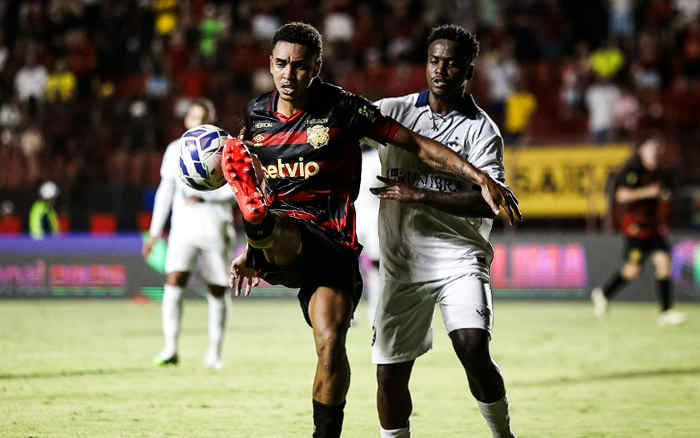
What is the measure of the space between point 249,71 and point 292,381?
1320 cm

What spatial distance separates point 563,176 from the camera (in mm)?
18297

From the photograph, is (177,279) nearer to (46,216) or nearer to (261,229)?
(261,229)

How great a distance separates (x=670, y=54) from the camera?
20719 mm

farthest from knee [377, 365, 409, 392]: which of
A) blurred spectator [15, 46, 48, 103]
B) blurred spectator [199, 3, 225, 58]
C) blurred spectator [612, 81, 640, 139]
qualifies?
blurred spectator [15, 46, 48, 103]

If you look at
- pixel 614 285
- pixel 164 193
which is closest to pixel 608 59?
pixel 614 285

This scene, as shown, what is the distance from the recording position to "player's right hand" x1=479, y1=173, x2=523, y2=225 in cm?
550

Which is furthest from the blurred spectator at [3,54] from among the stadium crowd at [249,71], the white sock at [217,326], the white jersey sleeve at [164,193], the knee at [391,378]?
the knee at [391,378]

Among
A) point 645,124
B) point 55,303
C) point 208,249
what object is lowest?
point 55,303

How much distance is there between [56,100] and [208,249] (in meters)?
12.5

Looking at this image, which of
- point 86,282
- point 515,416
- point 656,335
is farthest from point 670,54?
point 515,416

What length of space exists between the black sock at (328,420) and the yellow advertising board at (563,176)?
13.2m

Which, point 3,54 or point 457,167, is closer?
point 457,167

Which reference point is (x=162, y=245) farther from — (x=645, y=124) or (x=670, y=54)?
(x=670, y=54)

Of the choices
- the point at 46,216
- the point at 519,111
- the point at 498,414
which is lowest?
the point at 498,414
